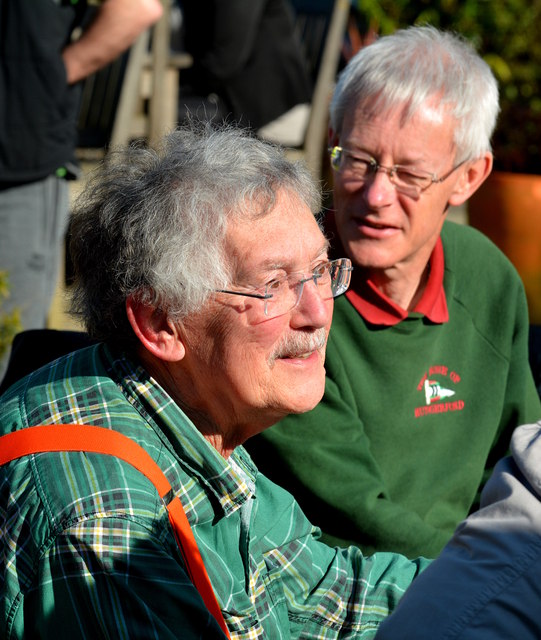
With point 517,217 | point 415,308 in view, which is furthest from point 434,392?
point 517,217

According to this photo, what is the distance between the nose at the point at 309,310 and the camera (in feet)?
6.21

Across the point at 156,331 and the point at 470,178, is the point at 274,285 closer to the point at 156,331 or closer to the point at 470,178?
the point at 156,331

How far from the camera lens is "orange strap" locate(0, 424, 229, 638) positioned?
1.61 metres

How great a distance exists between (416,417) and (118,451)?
116cm

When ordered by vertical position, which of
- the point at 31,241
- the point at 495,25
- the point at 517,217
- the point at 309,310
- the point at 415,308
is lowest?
the point at 517,217

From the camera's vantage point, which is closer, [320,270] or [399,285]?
[320,270]

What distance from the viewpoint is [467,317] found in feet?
9.19

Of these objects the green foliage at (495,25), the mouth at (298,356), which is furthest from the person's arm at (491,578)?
the green foliage at (495,25)

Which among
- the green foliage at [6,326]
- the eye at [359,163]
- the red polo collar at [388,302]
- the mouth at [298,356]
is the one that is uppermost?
the eye at [359,163]

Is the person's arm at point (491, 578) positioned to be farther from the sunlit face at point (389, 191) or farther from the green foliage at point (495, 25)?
the green foliage at point (495, 25)

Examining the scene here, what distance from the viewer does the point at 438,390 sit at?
2.66 meters

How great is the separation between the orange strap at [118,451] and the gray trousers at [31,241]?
1968 millimetres

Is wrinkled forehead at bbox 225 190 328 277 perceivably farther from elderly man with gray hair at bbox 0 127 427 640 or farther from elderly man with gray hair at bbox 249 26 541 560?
elderly man with gray hair at bbox 249 26 541 560

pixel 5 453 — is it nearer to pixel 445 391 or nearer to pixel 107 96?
pixel 445 391
